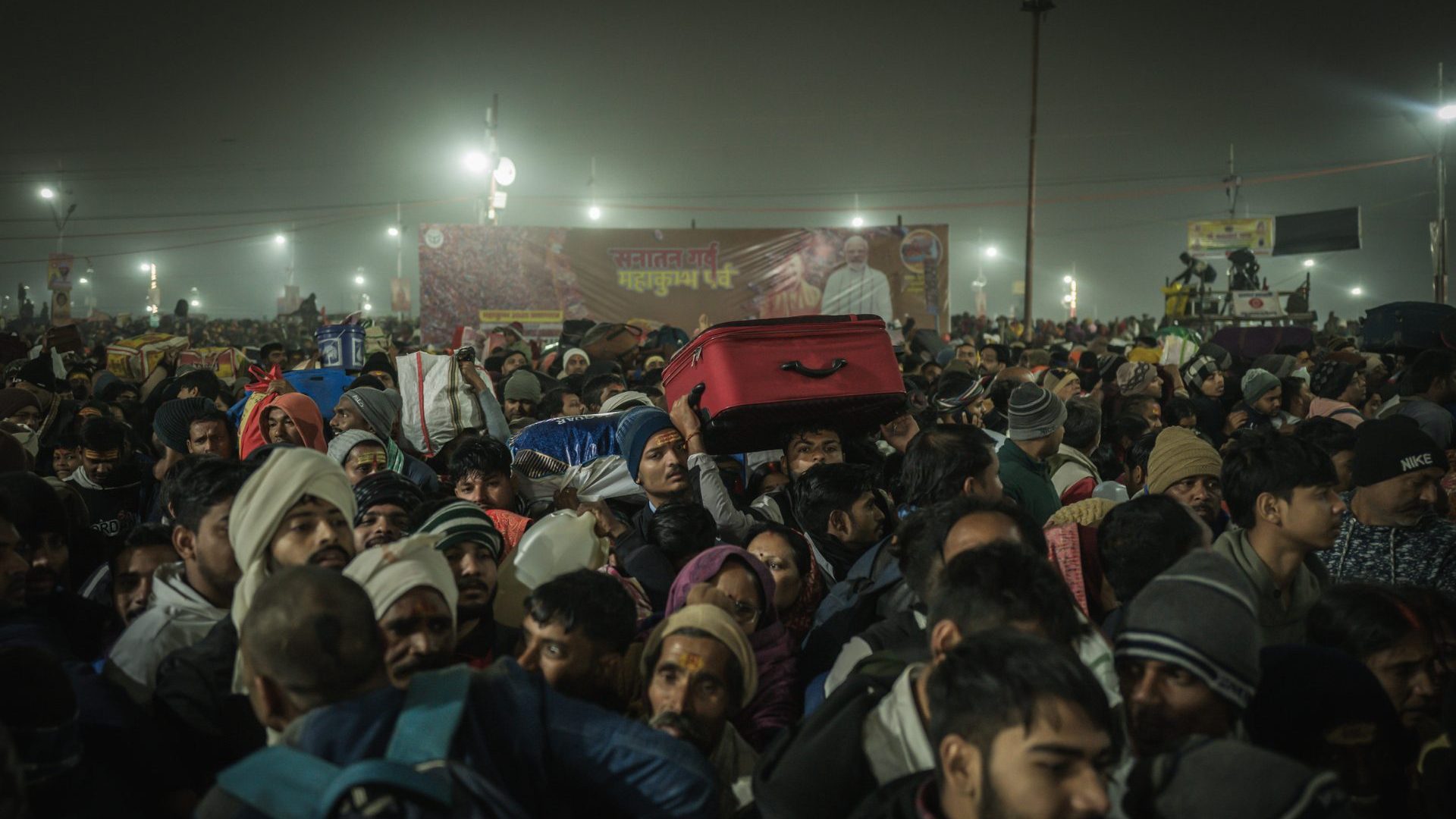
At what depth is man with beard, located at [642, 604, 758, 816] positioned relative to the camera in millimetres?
2684

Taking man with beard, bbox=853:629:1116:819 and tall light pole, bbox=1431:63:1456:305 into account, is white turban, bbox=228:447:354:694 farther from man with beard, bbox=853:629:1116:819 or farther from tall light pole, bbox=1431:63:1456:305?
tall light pole, bbox=1431:63:1456:305

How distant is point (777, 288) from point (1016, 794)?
2087cm

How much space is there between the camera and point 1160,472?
15.2ft

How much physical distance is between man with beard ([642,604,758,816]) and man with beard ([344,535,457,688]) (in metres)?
0.61

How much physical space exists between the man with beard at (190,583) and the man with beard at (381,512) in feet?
1.43

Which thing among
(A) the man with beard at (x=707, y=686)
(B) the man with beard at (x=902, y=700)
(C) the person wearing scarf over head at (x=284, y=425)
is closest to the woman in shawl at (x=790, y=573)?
(A) the man with beard at (x=707, y=686)

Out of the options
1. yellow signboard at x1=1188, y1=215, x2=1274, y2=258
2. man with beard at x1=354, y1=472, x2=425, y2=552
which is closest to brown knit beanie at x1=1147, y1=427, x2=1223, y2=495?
man with beard at x1=354, y1=472, x2=425, y2=552

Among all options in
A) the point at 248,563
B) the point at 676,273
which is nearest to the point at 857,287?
the point at 676,273

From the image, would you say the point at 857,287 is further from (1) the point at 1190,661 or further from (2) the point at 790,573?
(1) the point at 1190,661

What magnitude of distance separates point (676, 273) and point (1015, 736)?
21.0m

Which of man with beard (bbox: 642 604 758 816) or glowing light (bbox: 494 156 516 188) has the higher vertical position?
glowing light (bbox: 494 156 516 188)

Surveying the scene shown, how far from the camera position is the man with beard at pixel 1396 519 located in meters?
3.90

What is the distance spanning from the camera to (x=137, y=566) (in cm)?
331

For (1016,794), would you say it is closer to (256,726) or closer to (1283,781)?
(1283,781)
